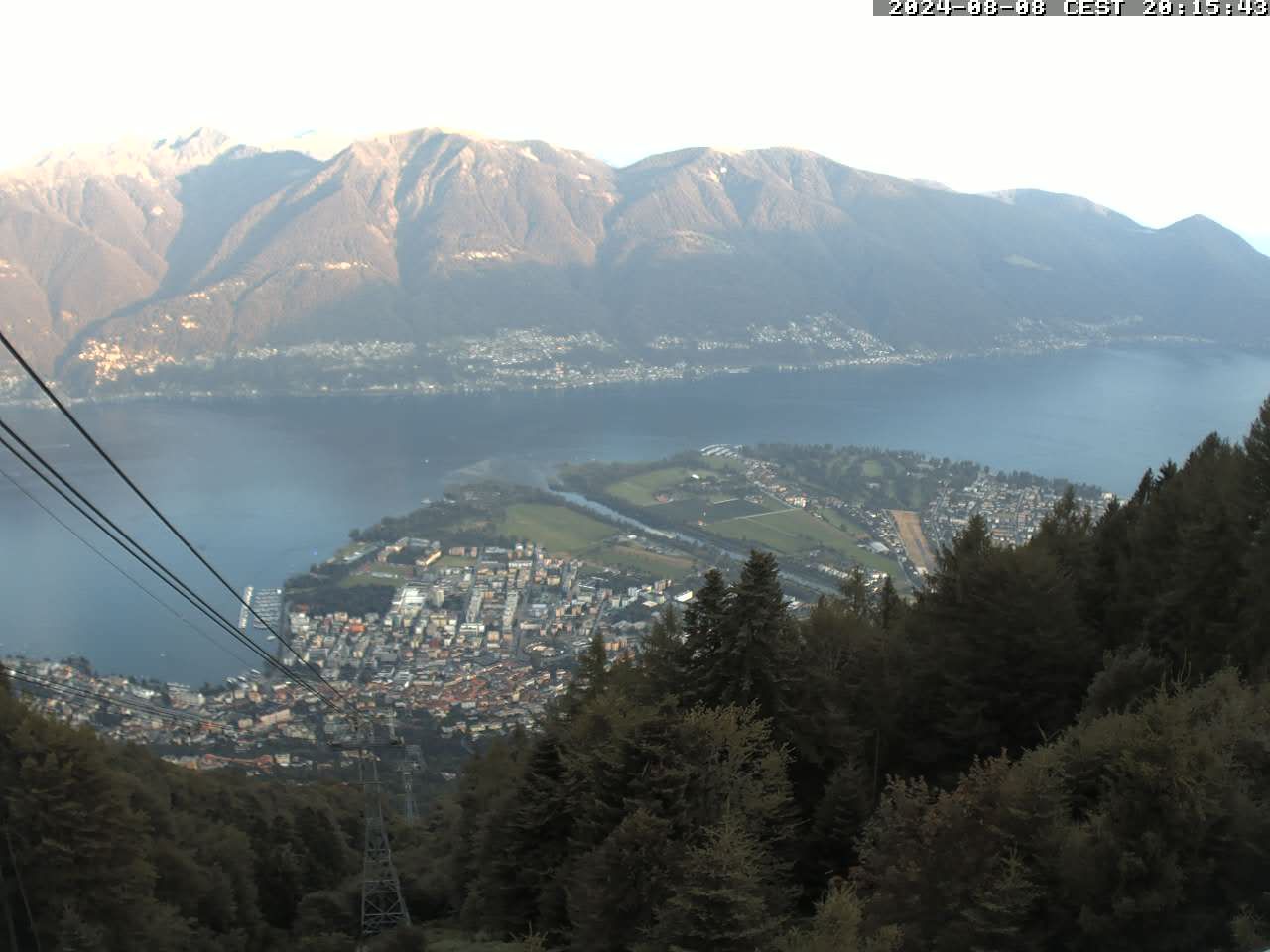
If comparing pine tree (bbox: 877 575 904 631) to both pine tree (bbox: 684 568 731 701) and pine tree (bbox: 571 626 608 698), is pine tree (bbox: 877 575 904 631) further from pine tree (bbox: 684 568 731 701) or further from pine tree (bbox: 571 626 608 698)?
pine tree (bbox: 571 626 608 698)

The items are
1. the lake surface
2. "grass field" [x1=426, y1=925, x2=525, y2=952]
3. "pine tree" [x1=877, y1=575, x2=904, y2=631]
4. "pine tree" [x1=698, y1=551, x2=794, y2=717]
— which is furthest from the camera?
the lake surface

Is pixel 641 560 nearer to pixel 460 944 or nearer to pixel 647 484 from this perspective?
pixel 647 484

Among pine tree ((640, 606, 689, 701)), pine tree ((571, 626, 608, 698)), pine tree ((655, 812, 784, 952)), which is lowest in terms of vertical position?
pine tree ((571, 626, 608, 698))

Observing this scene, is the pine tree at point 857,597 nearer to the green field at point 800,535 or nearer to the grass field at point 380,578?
the green field at point 800,535

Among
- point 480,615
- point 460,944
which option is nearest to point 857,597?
point 460,944

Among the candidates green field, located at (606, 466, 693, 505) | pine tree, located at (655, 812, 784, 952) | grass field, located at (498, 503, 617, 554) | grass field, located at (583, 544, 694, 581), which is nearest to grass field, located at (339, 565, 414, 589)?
grass field, located at (498, 503, 617, 554)

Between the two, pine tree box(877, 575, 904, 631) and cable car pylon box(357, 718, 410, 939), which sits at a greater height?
pine tree box(877, 575, 904, 631)

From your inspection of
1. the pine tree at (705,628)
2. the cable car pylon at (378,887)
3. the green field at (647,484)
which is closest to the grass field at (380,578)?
the green field at (647,484)
